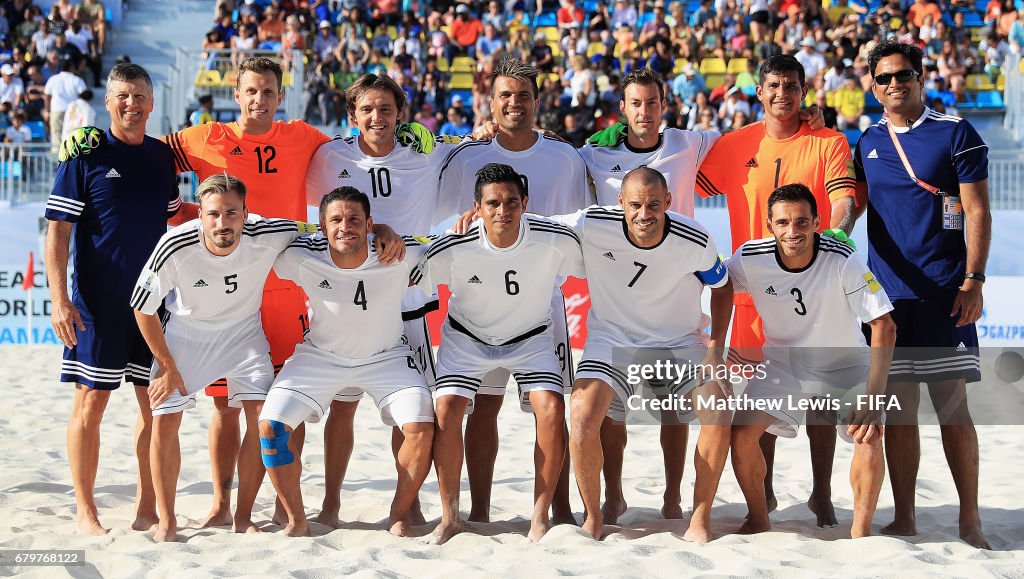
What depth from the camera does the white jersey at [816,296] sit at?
16.5 feet

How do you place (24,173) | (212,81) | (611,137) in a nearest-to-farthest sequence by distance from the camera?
(611,137)
(24,173)
(212,81)

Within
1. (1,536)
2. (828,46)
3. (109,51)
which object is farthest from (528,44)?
(1,536)

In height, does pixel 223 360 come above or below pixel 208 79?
below

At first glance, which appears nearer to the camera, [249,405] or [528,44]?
[249,405]

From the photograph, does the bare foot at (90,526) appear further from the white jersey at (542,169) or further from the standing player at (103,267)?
the white jersey at (542,169)

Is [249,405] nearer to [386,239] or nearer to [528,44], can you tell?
[386,239]

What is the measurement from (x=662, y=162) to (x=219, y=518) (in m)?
2.99

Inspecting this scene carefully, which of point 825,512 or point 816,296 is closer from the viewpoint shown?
point 816,296

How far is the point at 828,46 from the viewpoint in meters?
17.0

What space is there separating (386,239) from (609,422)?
1492 mm

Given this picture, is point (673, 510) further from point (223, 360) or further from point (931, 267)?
point (223, 360)

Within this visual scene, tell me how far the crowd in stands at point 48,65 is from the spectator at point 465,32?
19.9 ft

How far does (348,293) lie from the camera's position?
5.25 metres

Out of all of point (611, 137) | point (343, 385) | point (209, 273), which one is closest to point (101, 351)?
point (209, 273)
